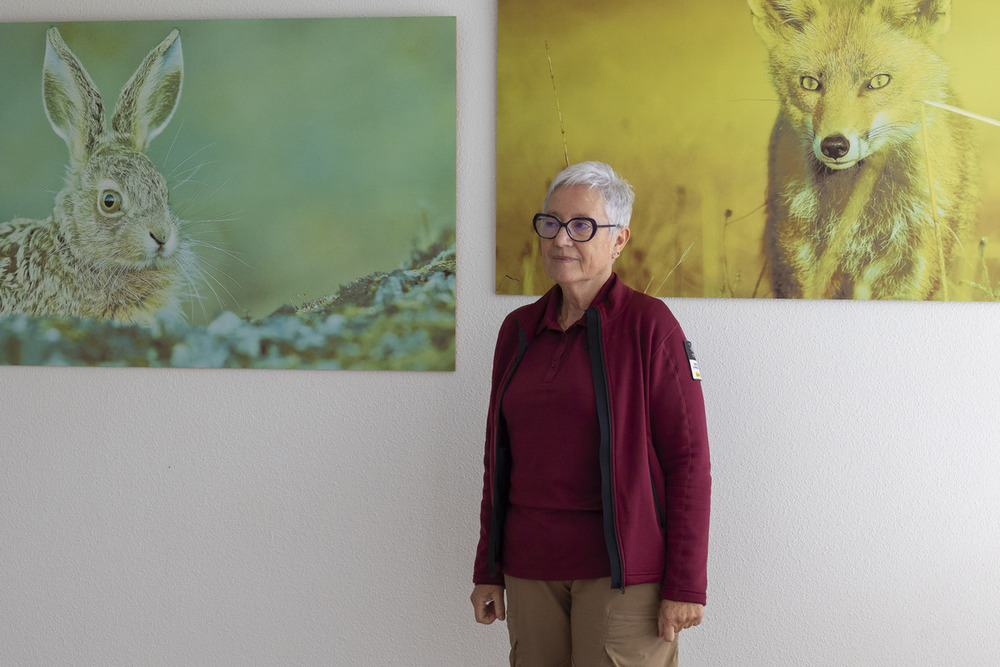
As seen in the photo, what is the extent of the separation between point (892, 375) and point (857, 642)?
2.30ft

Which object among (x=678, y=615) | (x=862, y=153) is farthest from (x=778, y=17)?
(x=678, y=615)

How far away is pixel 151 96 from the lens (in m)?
2.07

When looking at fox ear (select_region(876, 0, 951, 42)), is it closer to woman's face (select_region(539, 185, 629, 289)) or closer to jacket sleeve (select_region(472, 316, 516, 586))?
woman's face (select_region(539, 185, 629, 289))

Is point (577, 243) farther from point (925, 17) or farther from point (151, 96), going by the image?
point (151, 96)

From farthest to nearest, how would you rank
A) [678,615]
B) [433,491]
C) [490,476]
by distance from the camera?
1. [433,491]
2. [490,476]
3. [678,615]

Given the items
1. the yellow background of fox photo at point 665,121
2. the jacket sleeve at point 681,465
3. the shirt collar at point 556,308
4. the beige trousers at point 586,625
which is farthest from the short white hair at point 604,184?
the beige trousers at point 586,625

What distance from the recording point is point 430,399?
204 cm

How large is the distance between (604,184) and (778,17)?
0.84 meters

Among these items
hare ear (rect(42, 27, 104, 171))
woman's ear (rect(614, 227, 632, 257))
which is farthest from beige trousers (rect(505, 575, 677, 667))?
hare ear (rect(42, 27, 104, 171))

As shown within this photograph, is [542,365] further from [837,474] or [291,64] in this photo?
[291,64]

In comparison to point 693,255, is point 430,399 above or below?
below

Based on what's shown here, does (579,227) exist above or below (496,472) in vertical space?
above

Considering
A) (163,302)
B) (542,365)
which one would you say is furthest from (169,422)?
(542,365)

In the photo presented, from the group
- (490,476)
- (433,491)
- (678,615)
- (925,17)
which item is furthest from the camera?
(433,491)
